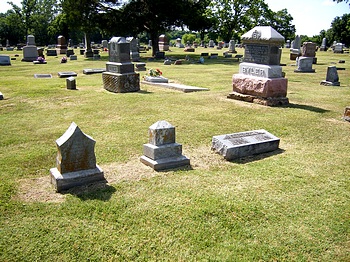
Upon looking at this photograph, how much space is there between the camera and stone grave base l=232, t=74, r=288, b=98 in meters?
10.1

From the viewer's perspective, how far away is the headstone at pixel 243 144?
593 cm

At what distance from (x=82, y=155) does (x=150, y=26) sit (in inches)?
1041

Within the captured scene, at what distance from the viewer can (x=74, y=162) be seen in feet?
15.6

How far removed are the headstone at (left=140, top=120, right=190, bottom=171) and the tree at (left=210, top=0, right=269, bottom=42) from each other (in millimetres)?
41598

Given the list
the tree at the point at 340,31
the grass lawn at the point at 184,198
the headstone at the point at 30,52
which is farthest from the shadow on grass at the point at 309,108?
the tree at the point at 340,31

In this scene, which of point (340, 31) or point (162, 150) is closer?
point (162, 150)

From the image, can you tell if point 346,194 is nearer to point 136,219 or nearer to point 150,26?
point 136,219

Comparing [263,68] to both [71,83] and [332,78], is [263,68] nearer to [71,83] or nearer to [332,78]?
[332,78]

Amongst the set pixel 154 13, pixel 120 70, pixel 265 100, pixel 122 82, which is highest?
pixel 154 13

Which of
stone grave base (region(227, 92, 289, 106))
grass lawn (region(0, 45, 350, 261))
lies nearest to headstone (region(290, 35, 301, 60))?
stone grave base (region(227, 92, 289, 106))

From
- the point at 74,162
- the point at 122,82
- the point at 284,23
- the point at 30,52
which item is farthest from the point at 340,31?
the point at 74,162

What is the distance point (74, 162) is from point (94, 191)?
574 millimetres

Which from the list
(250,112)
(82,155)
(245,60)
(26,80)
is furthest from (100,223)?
(26,80)

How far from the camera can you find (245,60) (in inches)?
428
